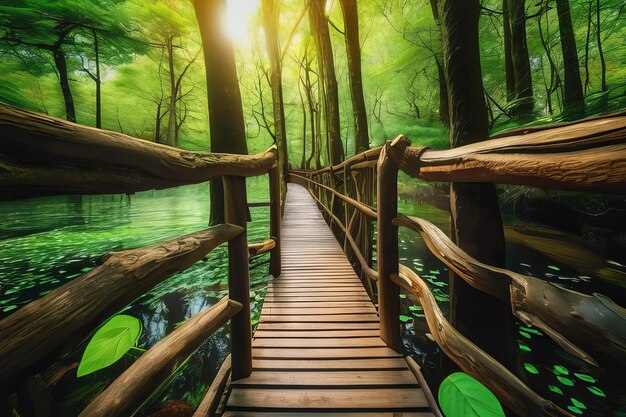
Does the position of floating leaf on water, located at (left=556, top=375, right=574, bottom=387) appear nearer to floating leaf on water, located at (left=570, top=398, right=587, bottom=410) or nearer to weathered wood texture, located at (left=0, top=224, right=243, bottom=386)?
floating leaf on water, located at (left=570, top=398, right=587, bottom=410)

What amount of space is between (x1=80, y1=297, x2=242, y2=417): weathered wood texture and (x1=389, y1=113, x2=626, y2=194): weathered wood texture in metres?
1.27

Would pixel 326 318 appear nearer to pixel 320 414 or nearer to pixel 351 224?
pixel 320 414

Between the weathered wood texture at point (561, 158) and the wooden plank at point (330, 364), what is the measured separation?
1.35 meters

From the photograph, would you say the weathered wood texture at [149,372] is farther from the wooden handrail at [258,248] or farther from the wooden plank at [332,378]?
the wooden handrail at [258,248]

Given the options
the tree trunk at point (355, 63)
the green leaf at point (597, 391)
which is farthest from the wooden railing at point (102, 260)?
the tree trunk at point (355, 63)

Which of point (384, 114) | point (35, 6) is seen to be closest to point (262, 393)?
point (35, 6)

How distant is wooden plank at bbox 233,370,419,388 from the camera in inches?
63.5

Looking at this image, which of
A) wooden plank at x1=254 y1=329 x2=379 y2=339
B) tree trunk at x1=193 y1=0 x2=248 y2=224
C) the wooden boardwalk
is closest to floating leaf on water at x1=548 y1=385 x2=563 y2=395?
the wooden boardwalk

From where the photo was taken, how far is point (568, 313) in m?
0.56

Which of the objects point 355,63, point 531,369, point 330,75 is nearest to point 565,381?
point 531,369

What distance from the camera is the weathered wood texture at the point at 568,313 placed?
498mm

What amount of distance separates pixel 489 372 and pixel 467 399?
0.11m

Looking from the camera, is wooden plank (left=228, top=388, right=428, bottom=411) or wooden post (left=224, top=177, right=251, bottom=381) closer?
wooden plank (left=228, top=388, right=428, bottom=411)

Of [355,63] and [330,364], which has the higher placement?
[355,63]
